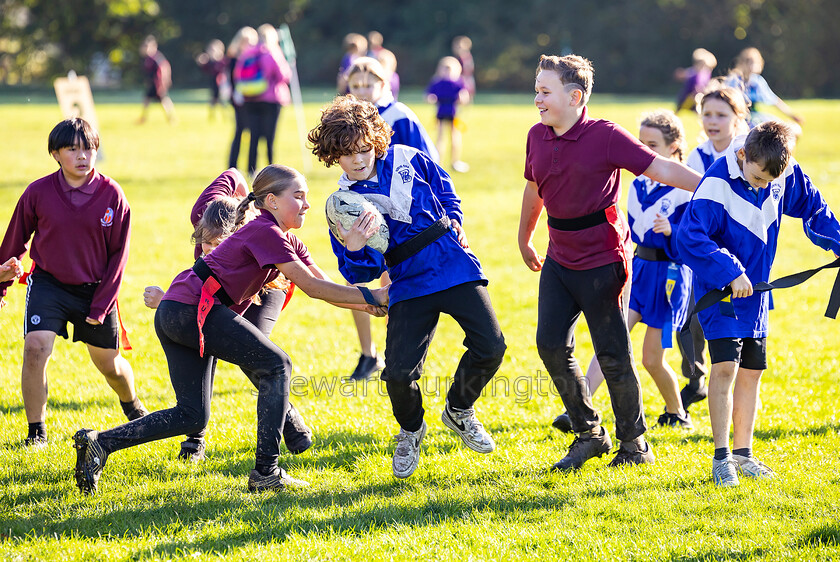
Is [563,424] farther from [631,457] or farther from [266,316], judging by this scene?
[266,316]

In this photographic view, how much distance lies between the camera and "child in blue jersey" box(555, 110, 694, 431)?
515 cm

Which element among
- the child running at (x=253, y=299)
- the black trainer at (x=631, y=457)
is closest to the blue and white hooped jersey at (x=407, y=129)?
the child running at (x=253, y=299)

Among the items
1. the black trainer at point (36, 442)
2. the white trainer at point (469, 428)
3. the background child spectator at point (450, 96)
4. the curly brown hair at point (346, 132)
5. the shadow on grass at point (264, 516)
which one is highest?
the background child spectator at point (450, 96)

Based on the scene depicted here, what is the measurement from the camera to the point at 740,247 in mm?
4289

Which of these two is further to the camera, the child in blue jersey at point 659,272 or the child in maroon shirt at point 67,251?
the child in blue jersey at point 659,272

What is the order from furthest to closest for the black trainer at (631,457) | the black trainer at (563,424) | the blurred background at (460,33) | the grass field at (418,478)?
the blurred background at (460,33)
the black trainer at (563,424)
the black trainer at (631,457)
the grass field at (418,478)

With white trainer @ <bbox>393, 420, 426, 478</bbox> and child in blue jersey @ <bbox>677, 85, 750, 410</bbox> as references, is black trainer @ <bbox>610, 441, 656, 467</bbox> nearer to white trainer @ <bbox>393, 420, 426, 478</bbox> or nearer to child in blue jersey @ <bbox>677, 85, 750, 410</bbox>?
child in blue jersey @ <bbox>677, 85, 750, 410</bbox>

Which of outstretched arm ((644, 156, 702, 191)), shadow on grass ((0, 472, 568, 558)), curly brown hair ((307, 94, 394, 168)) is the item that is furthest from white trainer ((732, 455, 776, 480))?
curly brown hair ((307, 94, 394, 168))

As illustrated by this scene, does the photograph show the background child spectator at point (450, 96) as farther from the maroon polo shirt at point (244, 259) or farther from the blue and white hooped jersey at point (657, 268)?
the maroon polo shirt at point (244, 259)

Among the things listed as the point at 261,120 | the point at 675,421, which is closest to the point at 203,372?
the point at 675,421

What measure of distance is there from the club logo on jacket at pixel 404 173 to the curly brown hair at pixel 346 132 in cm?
13

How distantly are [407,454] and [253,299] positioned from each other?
43.6 inches

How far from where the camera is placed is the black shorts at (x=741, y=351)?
4.32 meters

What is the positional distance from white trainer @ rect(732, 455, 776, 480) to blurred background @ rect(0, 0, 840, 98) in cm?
4364
